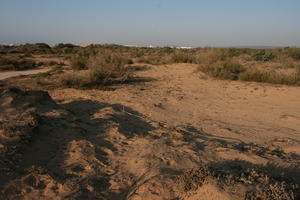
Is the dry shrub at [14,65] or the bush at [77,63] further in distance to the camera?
the dry shrub at [14,65]

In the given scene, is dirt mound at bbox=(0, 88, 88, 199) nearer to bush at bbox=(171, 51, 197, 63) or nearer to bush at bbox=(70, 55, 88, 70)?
bush at bbox=(70, 55, 88, 70)

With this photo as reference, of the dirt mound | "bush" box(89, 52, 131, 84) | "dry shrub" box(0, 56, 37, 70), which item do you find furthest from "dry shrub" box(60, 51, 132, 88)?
"dry shrub" box(0, 56, 37, 70)

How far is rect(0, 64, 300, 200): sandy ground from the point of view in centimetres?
303

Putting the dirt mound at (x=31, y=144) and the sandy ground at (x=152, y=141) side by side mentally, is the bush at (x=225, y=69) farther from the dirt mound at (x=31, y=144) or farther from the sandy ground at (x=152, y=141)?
the dirt mound at (x=31, y=144)

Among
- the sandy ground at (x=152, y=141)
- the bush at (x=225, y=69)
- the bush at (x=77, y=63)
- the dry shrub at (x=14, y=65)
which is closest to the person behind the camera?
the sandy ground at (x=152, y=141)

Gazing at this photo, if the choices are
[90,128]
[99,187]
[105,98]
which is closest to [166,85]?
[105,98]

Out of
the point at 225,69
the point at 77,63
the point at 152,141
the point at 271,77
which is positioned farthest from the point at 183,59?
the point at 152,141

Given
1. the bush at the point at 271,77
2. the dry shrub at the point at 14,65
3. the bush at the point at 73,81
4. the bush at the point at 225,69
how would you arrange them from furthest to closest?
the dry shrub at the point at 14,65 < the bush at the point at 225,69 < the bush at the point at 271,77 < the bush at the point at 73,81

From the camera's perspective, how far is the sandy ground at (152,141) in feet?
9.93

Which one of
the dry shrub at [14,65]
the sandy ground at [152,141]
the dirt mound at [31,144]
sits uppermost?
the dirt mound at [31,144]

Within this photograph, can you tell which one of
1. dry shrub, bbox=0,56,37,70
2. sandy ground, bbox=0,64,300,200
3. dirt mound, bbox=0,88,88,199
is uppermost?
dirt mound, bbox=0,88,88,199

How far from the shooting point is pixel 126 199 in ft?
9.48

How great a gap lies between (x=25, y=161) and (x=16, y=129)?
2.18ft

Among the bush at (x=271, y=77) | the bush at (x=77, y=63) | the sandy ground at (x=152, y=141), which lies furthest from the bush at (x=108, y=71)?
the bush at (x=271, y=77)
